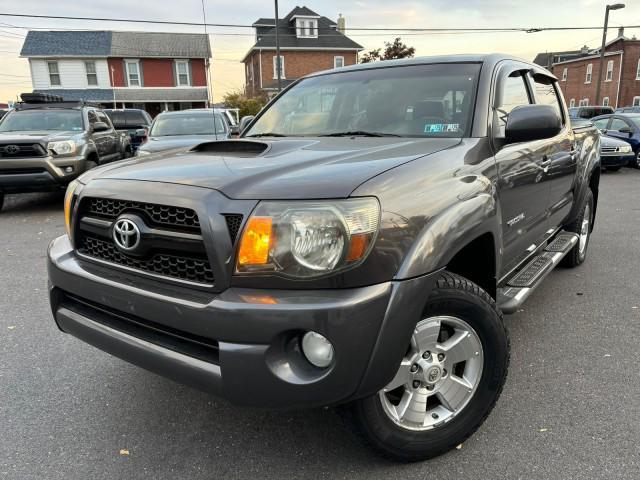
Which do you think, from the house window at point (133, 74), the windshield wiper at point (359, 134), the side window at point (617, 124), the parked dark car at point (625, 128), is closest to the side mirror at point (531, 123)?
the windshield wiper at point (359, 134)

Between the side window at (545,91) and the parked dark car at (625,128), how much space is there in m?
11.3

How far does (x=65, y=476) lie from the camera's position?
7.15 ft

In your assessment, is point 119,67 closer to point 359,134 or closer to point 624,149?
point 624,149

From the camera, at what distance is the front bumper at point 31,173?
312 inches

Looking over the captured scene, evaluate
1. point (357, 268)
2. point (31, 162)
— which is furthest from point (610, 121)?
point (357, 268)

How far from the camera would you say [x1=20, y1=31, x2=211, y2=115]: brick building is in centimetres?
3356

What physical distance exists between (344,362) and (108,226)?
115 cm

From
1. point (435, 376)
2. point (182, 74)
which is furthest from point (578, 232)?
point (182, 74)

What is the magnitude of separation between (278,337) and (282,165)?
28.8 inches

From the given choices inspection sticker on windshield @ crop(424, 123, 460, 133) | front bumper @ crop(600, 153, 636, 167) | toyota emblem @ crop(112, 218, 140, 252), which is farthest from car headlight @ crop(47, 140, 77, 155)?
front bumper @ crop(600, 153, 636, 167)

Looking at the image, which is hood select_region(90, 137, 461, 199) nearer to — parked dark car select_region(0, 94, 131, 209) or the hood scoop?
the hood scoop

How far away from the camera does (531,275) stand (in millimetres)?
3184

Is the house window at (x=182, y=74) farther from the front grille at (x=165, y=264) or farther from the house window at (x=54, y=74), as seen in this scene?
the front grille at (x=165, y=264)

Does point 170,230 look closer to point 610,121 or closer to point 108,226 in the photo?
point 108,226
